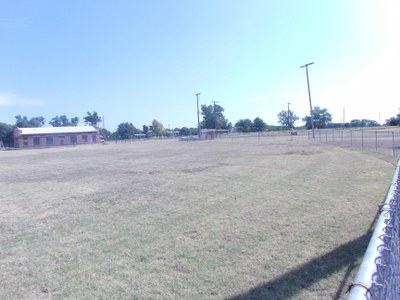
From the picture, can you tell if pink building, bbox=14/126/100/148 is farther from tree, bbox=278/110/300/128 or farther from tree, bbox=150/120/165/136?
tree, bbox=278/110/300/128

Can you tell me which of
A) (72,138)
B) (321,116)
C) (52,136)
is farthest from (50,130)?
(321,116)

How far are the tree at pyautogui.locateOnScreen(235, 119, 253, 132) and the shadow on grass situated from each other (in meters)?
137

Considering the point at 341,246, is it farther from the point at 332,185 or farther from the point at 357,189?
the point at 332,185

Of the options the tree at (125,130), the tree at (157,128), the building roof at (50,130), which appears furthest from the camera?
the tree at (157,128)

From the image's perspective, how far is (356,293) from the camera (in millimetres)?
1403

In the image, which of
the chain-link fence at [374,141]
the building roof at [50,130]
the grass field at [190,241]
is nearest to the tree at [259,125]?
the building roof at [50,130]

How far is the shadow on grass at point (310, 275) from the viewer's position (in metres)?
3.95

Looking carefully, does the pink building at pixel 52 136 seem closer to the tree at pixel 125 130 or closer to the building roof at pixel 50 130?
the building roof at pixel 50 130

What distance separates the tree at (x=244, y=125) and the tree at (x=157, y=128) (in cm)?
3479

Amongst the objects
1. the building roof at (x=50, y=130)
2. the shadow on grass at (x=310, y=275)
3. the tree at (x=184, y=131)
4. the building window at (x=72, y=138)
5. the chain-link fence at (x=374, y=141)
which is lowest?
the shadow on grass at (x=310, y=275)

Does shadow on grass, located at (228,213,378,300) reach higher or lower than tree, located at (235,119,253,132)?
lower

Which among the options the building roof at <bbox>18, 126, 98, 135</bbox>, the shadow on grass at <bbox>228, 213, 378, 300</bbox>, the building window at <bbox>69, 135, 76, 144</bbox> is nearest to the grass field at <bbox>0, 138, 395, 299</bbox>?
the shadow on grass at <bbox>228, 213, 378, 300</bbox>

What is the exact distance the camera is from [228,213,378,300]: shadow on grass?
13.0ft

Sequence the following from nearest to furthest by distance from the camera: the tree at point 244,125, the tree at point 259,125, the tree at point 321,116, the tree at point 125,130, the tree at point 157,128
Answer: the tree at point 321,116 → the tree at point 259,125 → the tree at point 125,130 → the tree at point 244,125 → the tree at point 157,128
